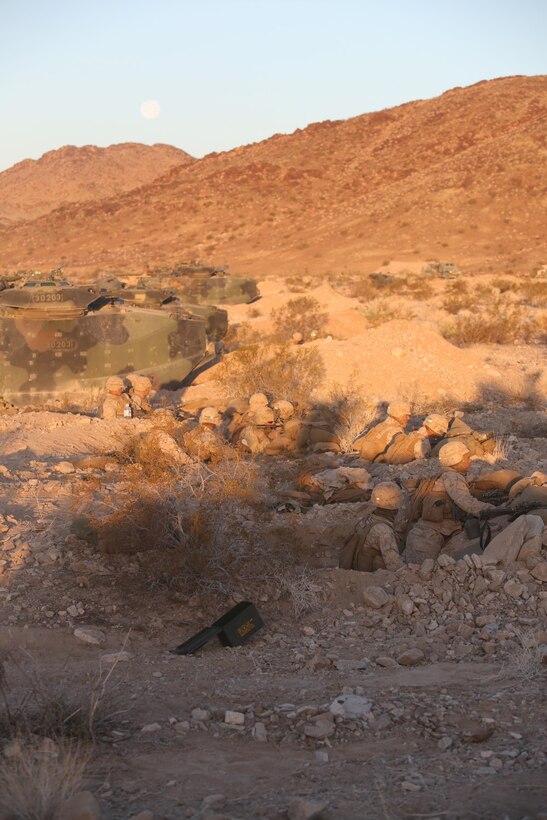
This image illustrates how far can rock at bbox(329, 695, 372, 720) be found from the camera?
4.34 meters

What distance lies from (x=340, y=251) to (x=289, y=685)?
38.7 metres

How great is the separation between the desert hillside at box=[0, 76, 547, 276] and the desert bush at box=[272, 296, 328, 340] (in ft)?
51.5

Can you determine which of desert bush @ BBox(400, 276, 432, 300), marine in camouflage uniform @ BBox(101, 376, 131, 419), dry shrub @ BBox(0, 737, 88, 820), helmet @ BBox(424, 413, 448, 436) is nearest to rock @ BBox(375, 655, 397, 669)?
dry shrub @ BBox(0, 737, 88, 820)

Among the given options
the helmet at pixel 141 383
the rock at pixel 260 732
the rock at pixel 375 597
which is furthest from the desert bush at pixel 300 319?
the rock at pixel 260 732

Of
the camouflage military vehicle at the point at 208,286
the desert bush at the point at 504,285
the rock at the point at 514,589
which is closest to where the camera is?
the rock at the point at 514,589

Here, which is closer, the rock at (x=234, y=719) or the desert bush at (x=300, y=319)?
the rock at (x=234, y=719)

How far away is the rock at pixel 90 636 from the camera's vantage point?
5625mm

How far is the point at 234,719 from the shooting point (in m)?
4.36

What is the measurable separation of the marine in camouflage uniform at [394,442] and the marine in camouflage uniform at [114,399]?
3.51 metres

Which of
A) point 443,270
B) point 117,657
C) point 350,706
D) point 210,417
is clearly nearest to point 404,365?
point 210,417

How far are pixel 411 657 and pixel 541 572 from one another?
1.43 meters

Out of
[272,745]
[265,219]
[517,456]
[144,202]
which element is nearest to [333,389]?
[517,456]

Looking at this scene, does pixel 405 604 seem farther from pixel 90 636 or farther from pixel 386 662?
pixel 90 636

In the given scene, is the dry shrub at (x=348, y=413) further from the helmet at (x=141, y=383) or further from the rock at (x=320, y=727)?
the rock at (x=320, y=727)
